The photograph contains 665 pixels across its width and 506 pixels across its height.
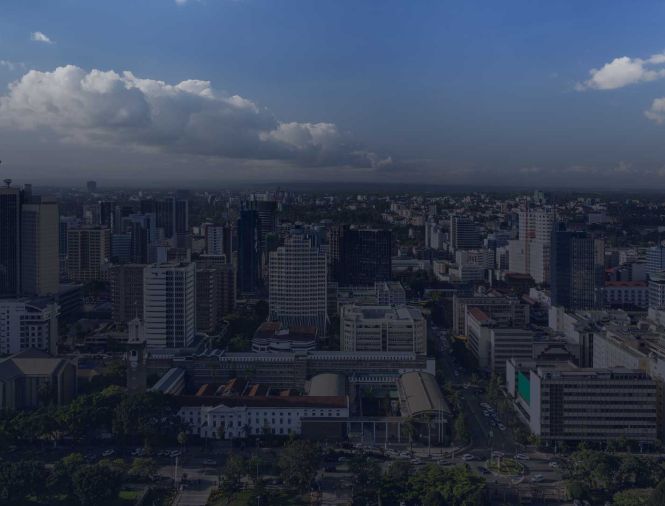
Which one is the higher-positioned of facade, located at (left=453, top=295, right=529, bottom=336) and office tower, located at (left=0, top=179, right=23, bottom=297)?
office tower, located at (left=0, top=179, right=23, bottom=297)

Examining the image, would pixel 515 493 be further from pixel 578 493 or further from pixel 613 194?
pixel 613 194

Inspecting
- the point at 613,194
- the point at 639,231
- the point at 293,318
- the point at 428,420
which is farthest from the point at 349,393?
the point at 639,231

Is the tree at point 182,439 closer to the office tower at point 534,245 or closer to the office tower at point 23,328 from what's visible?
the office tower at point 23,328

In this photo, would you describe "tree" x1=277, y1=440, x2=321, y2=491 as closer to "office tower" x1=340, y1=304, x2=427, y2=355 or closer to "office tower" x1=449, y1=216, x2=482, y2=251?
"office tower" x1=340, y1=304, x2=427, y2=355

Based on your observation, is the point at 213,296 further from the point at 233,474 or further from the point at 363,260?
the point at 233,474

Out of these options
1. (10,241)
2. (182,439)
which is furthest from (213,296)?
(182,439)

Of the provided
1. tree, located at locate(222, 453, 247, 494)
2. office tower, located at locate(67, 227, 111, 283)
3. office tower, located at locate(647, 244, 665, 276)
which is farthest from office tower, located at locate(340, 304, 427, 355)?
office tower, located at locate(67, 227, 111, 283)

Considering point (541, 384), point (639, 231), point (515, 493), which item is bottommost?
point (515, 493)
